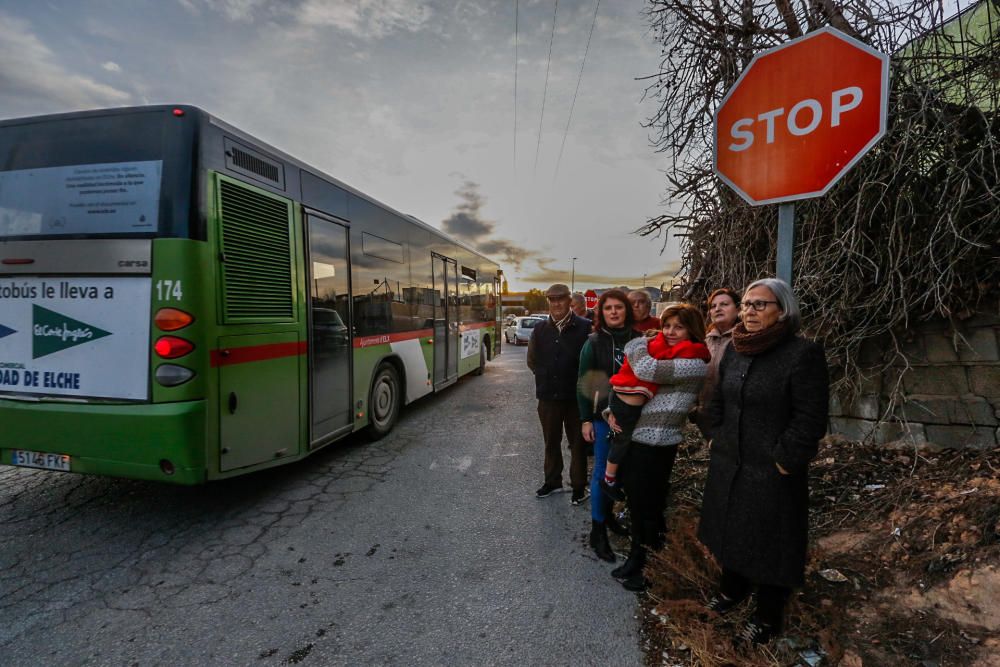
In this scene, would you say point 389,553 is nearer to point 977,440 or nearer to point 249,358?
point 249,358

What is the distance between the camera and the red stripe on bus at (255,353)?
340 centimetres

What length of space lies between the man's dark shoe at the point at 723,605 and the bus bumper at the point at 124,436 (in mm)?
3279

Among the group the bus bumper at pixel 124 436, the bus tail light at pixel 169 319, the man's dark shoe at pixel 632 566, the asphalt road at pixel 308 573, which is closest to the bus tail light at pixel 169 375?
the bus bumper at pixel 124 436

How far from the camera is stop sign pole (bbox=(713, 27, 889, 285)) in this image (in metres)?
2.22

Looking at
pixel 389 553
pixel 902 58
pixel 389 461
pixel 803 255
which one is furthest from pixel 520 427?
pixel 902 58

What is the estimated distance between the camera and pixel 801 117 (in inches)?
95.6

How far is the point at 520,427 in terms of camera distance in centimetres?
668

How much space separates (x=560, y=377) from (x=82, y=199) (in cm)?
374

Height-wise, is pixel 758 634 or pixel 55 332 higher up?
pixel 55 332

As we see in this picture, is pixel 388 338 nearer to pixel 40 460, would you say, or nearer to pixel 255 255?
pixel 255 255

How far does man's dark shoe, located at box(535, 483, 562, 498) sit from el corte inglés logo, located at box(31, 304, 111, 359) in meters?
3.49

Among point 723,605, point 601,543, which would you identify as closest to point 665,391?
point 723,605

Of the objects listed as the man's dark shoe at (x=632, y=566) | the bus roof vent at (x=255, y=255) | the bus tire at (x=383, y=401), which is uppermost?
the bus roof vent at (x=255, y=255)

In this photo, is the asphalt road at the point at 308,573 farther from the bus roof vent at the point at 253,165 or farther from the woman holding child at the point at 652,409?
the bus roof vent at the point at 253,165
